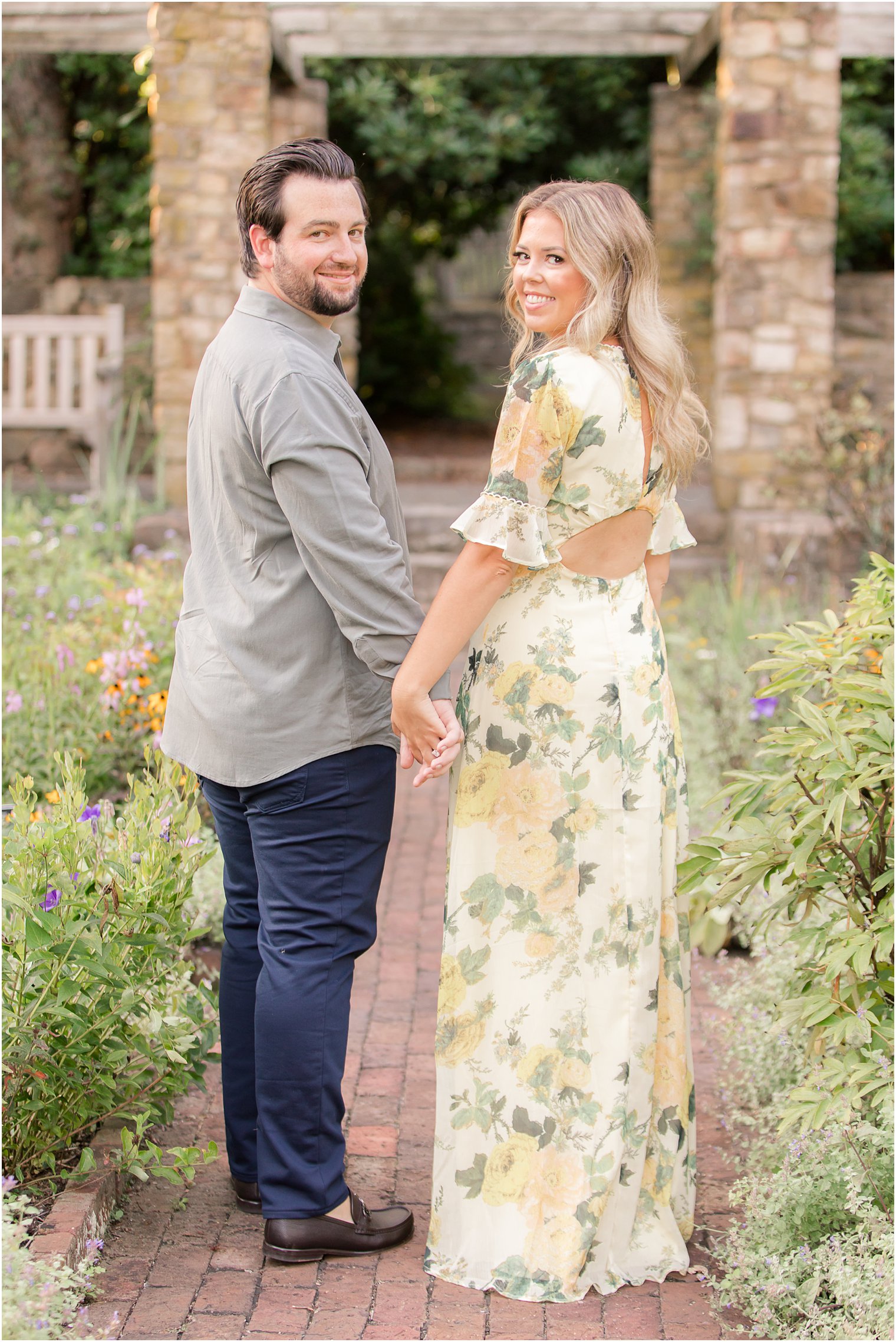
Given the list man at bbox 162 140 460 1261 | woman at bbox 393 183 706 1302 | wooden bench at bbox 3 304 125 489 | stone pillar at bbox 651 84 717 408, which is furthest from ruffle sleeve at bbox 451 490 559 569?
stone pillar at bbox 651 84 717 408

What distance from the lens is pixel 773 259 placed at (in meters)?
7.48

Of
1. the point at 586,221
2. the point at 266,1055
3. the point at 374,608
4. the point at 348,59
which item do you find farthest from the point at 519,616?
the point at 348,59

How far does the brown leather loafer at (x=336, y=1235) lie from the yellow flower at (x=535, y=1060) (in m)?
0.42

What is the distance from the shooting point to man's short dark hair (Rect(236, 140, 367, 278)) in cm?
217

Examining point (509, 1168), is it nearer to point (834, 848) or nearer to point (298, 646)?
point (834, 848)

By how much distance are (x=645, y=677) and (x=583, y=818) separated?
0.89 feet

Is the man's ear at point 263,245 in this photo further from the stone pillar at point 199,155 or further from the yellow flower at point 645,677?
the stone pillar at point 199,155

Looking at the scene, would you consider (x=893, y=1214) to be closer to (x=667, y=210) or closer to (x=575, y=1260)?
(x=575, y=1260)

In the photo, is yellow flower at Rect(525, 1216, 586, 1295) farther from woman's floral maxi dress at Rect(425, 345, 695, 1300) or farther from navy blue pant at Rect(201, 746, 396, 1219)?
navy blue pant at Rect(201, 746, 396, 1219)

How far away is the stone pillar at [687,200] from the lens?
31.0 feet

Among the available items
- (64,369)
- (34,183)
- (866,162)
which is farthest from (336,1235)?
(34,183)

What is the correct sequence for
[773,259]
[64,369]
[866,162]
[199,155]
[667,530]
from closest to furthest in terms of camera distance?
[667,530]
[773,259]
[199,155]
[64,369]
[866,162]

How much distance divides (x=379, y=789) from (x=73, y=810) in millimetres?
577

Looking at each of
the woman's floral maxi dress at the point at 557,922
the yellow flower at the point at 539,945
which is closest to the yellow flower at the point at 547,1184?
the woman's floral maxi dress at the point at 557,922
